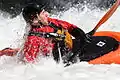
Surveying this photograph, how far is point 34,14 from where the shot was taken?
13.1 feet

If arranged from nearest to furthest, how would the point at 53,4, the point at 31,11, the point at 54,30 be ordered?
the point at 31,11
the point at 54,30
the point at 53,4

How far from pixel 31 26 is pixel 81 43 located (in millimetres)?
547

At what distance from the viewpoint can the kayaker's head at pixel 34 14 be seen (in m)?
3.97

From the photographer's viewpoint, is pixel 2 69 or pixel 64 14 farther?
pixel 64 14

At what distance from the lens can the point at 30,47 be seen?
3.93 metres

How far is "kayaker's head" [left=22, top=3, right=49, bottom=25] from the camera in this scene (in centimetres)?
397

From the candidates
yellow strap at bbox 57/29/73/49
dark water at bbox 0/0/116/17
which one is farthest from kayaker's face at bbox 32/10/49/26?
dark water at bbox 0/0/116/17

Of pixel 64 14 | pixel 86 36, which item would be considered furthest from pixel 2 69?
pixel 64 14

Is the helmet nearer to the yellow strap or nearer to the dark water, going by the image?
the yellow strap

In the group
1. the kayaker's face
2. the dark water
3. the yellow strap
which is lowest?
the yellow strap

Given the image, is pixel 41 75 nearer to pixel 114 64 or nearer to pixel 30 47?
pixel 30 47

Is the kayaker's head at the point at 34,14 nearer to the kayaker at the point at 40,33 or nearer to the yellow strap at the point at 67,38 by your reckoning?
the kayaker at the point at 40,33

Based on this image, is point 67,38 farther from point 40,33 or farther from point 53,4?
point 53,4

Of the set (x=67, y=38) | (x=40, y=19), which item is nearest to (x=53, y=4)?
(x=67, y=38)
